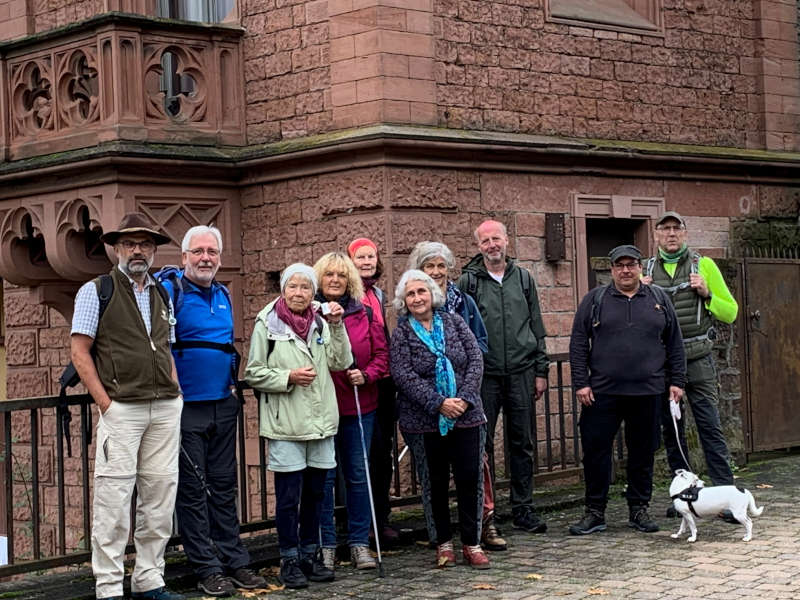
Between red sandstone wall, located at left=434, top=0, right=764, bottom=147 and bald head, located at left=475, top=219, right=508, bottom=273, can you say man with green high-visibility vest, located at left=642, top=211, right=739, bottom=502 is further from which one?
red sandstone wall, located at left=434, top=0, right=764, bottom=147

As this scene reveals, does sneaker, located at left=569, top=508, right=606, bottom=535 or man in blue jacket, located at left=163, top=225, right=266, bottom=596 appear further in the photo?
sneaker, located at left=569, top=508, right=606, bottom=535

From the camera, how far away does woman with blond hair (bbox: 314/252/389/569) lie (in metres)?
8.45

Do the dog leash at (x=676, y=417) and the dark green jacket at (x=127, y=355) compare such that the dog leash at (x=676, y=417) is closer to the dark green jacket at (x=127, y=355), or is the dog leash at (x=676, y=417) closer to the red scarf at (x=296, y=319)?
the red scarf at (x=296, y=319)

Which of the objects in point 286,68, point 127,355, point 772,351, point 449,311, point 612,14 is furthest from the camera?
point 612,14

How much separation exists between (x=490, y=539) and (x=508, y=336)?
1.33 m

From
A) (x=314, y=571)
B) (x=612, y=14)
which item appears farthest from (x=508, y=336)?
(x=612, y=14)

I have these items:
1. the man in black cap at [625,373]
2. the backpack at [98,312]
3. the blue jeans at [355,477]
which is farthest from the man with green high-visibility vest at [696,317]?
the backpack at [98,312]

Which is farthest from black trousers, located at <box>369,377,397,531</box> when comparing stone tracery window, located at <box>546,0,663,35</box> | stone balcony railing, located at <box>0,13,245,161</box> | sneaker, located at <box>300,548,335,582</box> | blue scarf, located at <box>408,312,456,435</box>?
stone tracery window, located at <box>546,0,663,35</box>

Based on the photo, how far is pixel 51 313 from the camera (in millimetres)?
14109

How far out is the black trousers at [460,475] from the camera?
8492 millimetres

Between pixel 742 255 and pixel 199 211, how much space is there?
212 inches

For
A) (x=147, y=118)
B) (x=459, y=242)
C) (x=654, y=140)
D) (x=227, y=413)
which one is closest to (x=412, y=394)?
(x=227, y=413)

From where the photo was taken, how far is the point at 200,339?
26.5ft

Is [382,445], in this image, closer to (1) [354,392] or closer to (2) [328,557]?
(1) [354,392]
